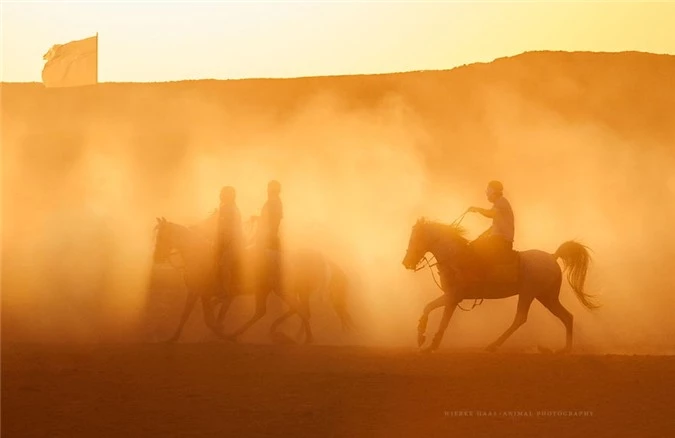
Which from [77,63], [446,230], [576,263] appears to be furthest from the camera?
[77,63]

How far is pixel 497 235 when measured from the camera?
21000 millimetres

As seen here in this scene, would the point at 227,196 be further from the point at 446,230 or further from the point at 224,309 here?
the point at 446,230

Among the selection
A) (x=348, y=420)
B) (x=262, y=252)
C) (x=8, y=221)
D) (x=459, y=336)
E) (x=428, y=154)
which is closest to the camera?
(x=348, y=420)

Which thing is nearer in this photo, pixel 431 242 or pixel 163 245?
pixel 431 242

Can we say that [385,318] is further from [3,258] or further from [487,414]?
[487,414]

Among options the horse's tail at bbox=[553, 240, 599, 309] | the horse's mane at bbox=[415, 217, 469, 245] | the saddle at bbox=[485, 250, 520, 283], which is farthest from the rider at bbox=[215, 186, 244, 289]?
the horse's tail at bbox=[553, 240, 599, 309]

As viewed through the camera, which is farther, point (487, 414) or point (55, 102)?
point (55, 102)

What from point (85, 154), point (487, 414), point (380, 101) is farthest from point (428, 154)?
point (487, 414)

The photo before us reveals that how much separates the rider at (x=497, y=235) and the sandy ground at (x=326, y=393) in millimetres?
2286

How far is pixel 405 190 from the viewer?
52.1 metres

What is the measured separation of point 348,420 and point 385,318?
1828 cm

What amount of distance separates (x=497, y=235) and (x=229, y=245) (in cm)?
406

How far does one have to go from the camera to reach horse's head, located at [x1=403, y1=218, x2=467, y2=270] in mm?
21000

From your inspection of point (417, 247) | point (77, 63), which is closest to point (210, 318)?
point (417, 247)
